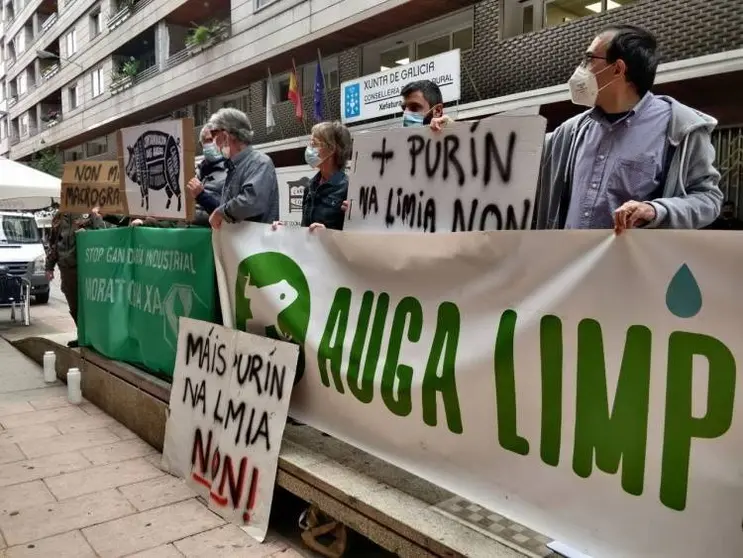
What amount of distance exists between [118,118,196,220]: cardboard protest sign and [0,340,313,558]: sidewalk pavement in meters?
1.65

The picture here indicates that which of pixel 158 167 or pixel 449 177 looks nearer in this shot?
pixel 449 177

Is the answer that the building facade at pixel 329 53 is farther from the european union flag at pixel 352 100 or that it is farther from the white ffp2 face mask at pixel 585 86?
the white ffp2 face mask at pixel 585 86

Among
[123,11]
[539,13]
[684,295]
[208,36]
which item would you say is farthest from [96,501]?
[123,11]

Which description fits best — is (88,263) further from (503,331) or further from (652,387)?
(652,387)

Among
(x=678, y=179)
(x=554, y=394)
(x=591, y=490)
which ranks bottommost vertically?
(x=591, y=490)

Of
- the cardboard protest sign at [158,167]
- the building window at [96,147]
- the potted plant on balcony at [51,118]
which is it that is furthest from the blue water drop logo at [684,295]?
the potted plant on balcony at [51,118]

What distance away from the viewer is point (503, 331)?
224cm

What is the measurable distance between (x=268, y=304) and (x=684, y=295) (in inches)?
84.4

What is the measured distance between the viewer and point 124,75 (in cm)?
2831

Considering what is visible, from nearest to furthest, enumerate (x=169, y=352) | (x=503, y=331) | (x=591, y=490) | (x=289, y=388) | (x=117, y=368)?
(x=591, y=490) < (x=503, y=331) < (x=289, y=388) < (x=169, y=352) < (x=117, y=368)

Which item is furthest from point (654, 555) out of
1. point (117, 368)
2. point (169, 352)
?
point (117, 368)

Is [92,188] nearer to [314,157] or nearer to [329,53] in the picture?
[314,157]

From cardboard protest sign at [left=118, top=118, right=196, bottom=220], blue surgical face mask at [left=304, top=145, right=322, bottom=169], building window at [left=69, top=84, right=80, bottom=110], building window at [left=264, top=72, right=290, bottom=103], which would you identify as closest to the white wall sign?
building window at [left=264, top=72, right=290, bottom=103]

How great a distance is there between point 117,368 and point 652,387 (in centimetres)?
412
